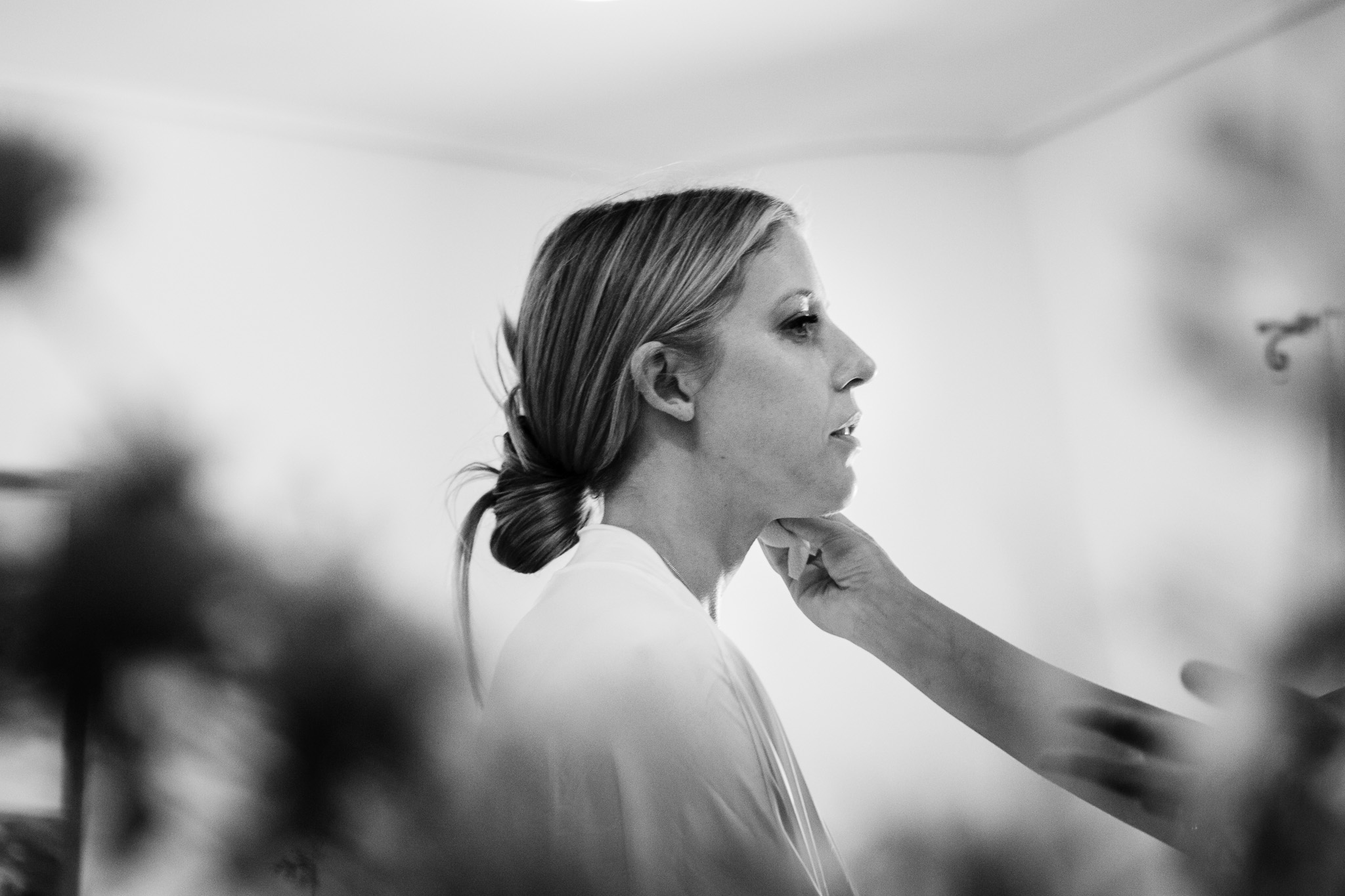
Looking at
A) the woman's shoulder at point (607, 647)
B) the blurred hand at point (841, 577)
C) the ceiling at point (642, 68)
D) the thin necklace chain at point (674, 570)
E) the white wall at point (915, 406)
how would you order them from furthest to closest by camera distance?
1. the blurred hand at point (841, 577)
2. the thin necklace chain at point (674, 570)
3. the white wall at point (915, 406)
4. the ceiling at point (642, 68)
5. the woman's shoulder at point (607, 647)

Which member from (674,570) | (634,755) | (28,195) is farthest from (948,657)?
(28,195)

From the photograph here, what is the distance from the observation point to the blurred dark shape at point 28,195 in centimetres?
13

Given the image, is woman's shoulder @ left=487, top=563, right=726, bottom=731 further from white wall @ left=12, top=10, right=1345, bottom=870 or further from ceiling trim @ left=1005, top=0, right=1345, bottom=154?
ceiling trim @ left=1005, top=0, right=1345, bottom=154

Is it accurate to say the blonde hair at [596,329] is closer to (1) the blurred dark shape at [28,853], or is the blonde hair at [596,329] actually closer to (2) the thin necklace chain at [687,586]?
(2) the thin necklace chain at [687,586]

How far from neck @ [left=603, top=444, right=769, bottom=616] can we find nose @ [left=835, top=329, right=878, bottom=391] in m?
0.12

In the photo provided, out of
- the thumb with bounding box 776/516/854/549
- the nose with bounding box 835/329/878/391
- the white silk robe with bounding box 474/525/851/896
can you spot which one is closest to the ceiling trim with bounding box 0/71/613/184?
the white silk robe with bounding box 474/525/851/896

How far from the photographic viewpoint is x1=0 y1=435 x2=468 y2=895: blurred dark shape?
13 centimetres

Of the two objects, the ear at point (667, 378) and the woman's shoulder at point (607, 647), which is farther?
the ear at point (667, 378)

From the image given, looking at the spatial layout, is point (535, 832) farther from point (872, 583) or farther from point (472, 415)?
point (872, 583)

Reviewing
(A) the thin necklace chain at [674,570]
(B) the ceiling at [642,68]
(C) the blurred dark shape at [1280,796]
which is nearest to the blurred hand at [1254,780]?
(C) the blurred dark shape at [1280,796]

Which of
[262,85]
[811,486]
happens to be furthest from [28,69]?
[811,486]

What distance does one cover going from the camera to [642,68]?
36.7 inches

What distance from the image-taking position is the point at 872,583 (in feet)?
3.06

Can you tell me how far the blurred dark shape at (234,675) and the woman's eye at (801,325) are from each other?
672 mm
